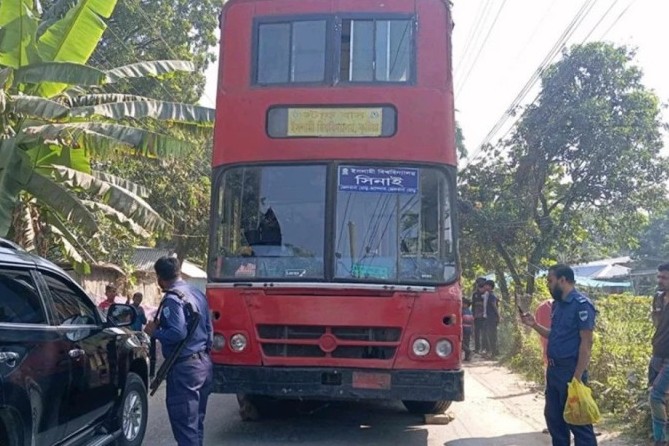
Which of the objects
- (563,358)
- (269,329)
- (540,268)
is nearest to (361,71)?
(269,329)

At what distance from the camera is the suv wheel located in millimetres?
5949

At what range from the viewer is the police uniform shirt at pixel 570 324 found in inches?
221

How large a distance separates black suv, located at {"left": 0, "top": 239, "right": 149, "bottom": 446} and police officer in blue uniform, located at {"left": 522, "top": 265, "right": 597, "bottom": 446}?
3554mm

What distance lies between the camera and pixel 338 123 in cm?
677

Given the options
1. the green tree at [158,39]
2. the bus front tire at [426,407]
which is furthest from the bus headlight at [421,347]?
the green tree at [158,39]

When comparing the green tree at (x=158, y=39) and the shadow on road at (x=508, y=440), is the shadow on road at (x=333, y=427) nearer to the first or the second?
the shadow on road at (x=508, y=440)

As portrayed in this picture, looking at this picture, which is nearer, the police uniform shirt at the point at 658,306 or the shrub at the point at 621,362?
the police uniform shirt at the point at 658,306

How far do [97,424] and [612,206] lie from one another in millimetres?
14688

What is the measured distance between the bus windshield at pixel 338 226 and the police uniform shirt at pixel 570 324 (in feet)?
3.50

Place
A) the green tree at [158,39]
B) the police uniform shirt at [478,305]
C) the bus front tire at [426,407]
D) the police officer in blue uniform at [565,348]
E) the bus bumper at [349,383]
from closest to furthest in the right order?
the police officer in blue uniform at [565,348]
the bus bumper at [349,383]
the bus front tire at [426,407]
the police uniform shirt at [478,305]
the green tree at [158,39]

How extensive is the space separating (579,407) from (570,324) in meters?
0.65

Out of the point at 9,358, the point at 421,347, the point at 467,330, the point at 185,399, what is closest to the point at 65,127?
the point at 185,399

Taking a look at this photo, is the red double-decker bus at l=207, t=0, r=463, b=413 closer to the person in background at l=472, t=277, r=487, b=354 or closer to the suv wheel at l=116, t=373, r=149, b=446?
the suv wheel at l=116, t=373, r=149, b=446

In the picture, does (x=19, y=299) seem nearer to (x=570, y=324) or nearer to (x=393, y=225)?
(x=393, y=225)
